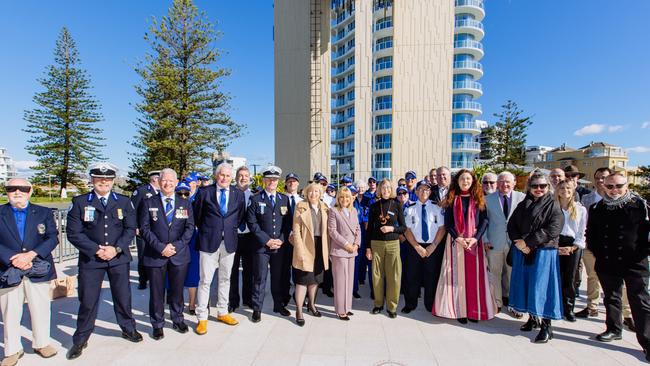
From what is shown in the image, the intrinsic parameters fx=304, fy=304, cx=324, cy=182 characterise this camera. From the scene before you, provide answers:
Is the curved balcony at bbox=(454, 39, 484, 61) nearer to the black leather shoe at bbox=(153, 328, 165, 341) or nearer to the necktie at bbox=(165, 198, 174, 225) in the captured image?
the necktie at bbox=(165, 198, 174, 225)

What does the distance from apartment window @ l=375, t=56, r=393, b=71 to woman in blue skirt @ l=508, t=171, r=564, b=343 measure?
1375 inches

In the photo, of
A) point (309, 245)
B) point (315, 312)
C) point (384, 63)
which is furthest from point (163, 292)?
point (384, 63)

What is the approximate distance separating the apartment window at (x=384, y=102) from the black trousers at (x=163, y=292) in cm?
3450

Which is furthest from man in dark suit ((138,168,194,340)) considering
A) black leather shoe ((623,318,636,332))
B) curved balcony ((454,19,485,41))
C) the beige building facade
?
curved balcony ((454,19,485,41))

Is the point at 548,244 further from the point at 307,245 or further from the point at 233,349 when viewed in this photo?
the point at 233,349

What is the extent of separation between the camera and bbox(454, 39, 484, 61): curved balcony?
36125 millimetres

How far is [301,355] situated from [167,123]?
1511 cm

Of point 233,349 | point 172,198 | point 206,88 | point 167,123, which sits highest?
point 206,88

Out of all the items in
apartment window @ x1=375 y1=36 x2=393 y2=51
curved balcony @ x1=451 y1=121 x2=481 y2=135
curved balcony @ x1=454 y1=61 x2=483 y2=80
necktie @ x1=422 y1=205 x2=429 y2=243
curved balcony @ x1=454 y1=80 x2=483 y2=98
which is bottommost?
necktie @ x1=422 y1=205 x2=429 y2=243

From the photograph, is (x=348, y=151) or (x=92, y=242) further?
(x=348, y=151)

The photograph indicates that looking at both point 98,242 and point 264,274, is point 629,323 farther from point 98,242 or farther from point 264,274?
point 98,242

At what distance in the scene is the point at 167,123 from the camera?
595 inches

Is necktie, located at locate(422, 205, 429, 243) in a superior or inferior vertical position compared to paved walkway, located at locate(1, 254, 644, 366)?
superior

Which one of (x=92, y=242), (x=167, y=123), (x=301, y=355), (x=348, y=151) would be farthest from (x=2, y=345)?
(x=348, y=151)
